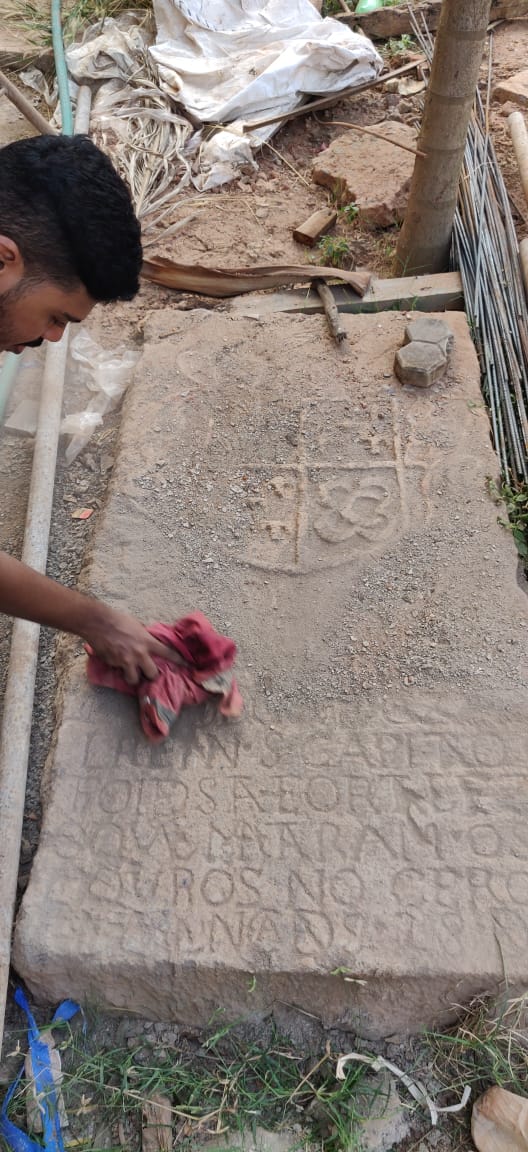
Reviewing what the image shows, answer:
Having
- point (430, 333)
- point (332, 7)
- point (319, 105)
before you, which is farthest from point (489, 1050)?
point (332, 7)

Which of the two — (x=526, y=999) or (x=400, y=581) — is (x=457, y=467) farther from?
(x=526, y=999)

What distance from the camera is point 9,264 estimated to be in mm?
1524

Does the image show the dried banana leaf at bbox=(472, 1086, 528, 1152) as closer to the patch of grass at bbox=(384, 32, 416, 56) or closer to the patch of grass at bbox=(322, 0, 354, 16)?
the patch of grass at bbox=(384, 32, 416, 56)

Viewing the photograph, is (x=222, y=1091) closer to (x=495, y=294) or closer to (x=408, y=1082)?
(x=408, y=1082)

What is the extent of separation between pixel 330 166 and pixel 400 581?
2846 millimetres

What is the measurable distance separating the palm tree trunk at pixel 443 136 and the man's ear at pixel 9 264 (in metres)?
2.12

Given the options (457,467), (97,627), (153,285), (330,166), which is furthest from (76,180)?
(330,166)

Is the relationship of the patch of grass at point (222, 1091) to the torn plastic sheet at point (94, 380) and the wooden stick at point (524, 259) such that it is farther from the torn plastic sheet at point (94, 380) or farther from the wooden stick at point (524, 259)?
the wooden stick at point (524, 259)

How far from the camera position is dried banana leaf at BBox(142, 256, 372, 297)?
337 centimetres

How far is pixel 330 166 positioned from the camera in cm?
422

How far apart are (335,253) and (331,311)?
2.43 ft

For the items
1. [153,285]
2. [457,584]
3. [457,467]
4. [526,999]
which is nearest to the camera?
[526,999]

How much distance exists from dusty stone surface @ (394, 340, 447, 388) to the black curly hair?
4.67 feet

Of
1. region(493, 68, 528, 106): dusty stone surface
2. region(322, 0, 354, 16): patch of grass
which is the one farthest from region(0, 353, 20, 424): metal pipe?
region(322, 0, 354, 16): patch of grass
